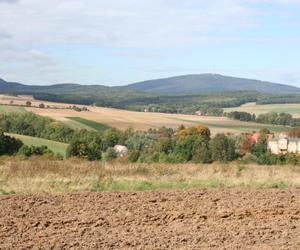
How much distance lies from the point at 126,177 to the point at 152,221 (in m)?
6.31

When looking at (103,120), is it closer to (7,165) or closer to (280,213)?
(7,165)

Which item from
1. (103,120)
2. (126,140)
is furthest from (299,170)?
(103,120)

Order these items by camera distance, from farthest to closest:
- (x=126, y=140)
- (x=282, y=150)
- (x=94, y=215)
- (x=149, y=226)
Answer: (x=126, y=140), (x=282, y=150), (x=94, y=215), (x=149, y=226)

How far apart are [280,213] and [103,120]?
177 feet

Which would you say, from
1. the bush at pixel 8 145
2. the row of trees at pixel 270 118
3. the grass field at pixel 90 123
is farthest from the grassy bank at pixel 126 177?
the row of trees at pixel 270 118

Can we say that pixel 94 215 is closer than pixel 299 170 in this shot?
Yes

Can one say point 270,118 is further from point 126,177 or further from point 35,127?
point 126,177

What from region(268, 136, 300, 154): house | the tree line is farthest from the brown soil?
region(268, 136, 300, 154): house

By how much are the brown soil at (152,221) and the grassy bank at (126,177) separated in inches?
62.8

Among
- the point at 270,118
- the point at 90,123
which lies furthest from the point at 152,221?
the point at 270,118

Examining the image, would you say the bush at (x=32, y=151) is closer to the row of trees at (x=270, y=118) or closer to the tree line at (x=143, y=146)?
the tree line at (x=143, y=146)

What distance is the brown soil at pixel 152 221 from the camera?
8820 mm

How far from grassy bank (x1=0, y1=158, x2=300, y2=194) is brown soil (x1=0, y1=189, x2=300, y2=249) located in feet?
5.23

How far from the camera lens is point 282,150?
36.3 meters
